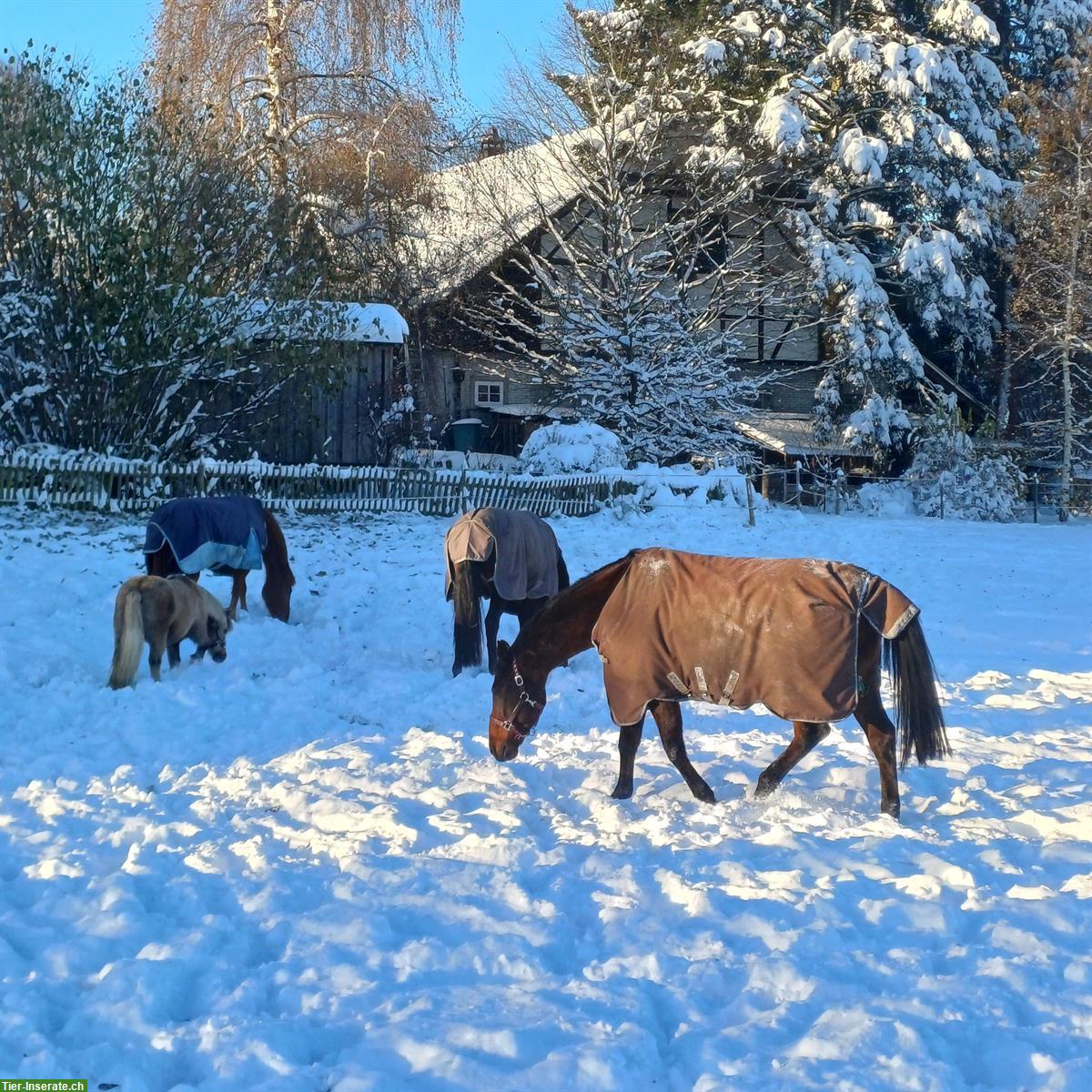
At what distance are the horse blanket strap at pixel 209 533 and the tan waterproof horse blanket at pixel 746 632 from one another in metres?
4.57

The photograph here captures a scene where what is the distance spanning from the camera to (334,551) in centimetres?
1337

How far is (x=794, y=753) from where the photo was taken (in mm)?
5570

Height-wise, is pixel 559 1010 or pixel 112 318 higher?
pixel 112 318

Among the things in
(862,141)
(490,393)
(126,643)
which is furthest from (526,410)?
(126,643)

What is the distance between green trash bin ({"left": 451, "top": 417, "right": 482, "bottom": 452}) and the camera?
27.6 m

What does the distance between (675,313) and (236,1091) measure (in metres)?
23.2

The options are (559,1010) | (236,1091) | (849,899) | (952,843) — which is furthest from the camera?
(952,843)

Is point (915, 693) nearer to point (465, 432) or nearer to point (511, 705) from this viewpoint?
point (511, 705)

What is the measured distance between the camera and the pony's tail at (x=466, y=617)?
8250 millimetres

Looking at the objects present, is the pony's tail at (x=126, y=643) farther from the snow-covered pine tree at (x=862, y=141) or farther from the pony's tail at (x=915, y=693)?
the snow-covered pine tree at (x=862, y=141)

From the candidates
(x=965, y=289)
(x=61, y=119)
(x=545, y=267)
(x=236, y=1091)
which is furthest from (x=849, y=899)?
(x=965, y=289)

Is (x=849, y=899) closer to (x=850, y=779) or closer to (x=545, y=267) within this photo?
(x=850, y=779)

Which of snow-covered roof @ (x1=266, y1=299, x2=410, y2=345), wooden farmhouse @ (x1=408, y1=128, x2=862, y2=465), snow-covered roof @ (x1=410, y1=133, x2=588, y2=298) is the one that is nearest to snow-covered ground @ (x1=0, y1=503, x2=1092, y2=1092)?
snow-covered roof @ (x1=266, y1=299, x2=410, y2=345)

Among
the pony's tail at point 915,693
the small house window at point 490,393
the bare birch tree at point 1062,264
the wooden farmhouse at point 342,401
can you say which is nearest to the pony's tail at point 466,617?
the pony's tail at point 915,693
